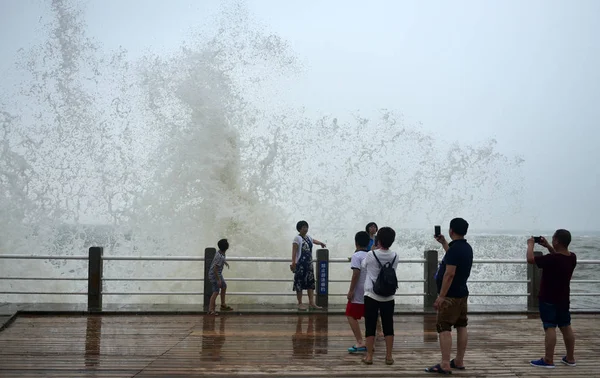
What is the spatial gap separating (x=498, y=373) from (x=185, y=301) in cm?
1010

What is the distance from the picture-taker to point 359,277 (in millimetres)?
7004

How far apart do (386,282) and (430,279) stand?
15.6 feet

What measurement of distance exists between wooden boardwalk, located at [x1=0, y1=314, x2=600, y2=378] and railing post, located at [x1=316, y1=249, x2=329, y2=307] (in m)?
0.47

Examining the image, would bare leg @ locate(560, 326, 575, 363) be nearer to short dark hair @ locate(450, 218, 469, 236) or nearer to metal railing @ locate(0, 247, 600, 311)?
short dark hair @ locate(450, 218, 469, 236)

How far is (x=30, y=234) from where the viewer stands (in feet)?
60.0

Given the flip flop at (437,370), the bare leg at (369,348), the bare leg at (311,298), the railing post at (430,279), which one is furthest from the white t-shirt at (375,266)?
the railing post at (430,279)

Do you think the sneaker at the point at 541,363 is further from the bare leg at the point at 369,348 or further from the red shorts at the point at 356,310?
the red shorts at the point at 356,310

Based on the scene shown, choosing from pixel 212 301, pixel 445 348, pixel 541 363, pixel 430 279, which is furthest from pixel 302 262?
pixel 541 363

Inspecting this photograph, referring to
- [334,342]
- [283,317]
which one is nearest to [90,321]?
[283,317]

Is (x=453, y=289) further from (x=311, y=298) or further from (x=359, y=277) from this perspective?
(x=311, y=298)

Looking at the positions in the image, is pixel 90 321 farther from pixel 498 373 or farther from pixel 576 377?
pixel 576 377

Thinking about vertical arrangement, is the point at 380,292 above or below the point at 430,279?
above

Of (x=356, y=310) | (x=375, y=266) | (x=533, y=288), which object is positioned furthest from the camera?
(x=533, y=288)

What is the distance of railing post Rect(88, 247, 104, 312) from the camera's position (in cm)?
1009
